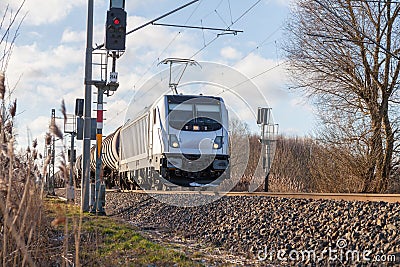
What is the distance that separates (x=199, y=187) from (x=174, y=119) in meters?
2.15

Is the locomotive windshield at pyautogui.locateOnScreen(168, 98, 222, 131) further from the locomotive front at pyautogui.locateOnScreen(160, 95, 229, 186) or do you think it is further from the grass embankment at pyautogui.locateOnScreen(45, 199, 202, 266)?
the grass embankment at pyautogui.locateOnScreen(45, 199, 202, 266)

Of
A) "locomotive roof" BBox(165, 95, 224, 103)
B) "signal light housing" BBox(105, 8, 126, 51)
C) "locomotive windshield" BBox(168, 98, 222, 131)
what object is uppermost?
"signal light housing" BBox(105, 8, 126, 51)

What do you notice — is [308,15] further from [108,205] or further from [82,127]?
[82,127]

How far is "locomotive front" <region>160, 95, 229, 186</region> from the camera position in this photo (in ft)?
51.6

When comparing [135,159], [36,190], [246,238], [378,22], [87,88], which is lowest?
[246,238]

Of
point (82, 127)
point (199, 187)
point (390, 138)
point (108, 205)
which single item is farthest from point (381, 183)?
point (82, 127)

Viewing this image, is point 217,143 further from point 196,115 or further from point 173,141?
point 173,141

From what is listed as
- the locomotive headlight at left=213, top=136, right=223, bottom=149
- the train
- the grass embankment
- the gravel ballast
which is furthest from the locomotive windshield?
the grass embankment

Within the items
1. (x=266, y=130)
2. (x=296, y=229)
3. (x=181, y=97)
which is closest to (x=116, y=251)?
(x=296, y=229)

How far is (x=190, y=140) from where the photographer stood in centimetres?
1578

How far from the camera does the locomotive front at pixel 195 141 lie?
619 inches

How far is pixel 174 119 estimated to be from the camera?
52.6ft

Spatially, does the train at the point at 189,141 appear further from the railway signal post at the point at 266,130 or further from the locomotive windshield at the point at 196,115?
the railway signal post at the point at 266,130

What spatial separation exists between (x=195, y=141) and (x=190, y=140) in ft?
0.45
